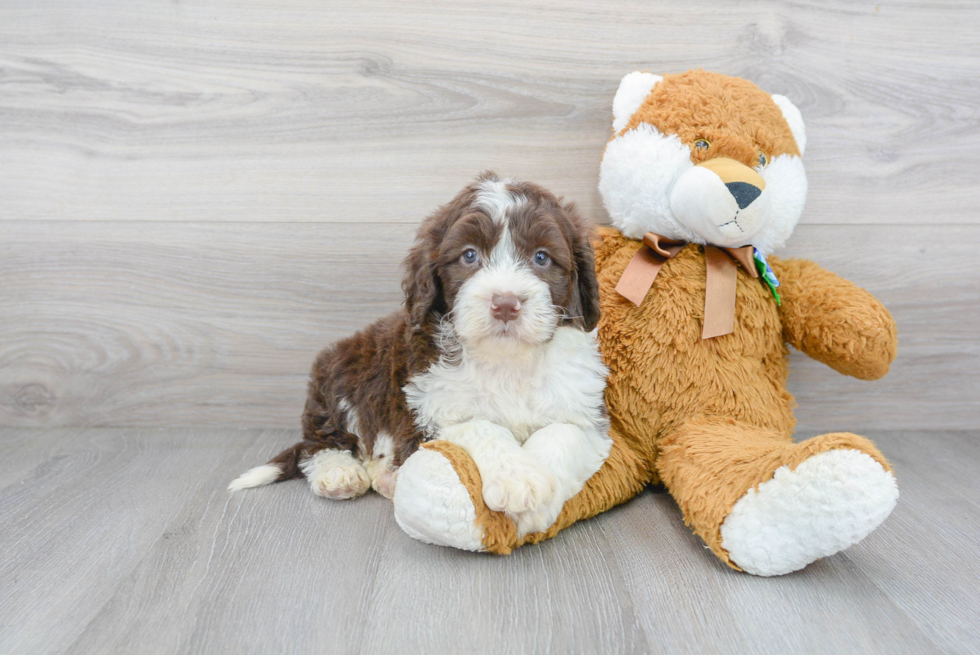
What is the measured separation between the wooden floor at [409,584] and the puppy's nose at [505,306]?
524mm

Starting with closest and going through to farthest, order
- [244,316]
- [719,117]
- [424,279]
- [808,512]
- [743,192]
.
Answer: [808,512] < [424,279] < [743,192] < [719,117] < [244,316]

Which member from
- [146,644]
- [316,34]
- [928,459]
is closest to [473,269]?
[146,644]

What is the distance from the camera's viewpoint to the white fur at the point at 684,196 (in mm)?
1671

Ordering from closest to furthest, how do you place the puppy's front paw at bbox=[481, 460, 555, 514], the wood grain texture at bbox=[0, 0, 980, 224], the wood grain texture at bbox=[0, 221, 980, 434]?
the puppy's front paw at bbox=[481, 460, 555, 514] < the wood grain texture at bbox=[0, 0, 980, 224] < the wood grain texture at bbox=[0, 221, 980, 434]

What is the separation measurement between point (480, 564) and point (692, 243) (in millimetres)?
Result: 970

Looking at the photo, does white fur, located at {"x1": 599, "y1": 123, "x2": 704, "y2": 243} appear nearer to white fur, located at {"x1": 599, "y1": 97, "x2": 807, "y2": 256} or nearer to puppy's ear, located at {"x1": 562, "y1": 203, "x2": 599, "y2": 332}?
white fur, located at {"x1": 599, "y1": 97, "x2": 807, "y2": 256}

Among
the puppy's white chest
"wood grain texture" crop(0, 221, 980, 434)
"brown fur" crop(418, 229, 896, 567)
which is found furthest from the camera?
"wood grain texture" crop(0, 221, 980, 434)

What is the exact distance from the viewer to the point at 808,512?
4.35 ft

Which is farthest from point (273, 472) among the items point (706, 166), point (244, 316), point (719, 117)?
point (719, 117)

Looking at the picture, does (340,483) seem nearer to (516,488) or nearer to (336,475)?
(336,475)

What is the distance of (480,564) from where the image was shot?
1.47 metres

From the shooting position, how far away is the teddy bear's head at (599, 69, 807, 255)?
1671mm

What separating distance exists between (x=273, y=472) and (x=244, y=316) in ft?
2.03

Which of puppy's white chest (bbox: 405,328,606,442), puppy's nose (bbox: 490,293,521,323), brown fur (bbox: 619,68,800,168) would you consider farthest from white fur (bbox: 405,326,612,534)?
brown fur (bbox: 619,68,800,168)
